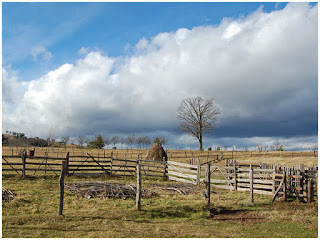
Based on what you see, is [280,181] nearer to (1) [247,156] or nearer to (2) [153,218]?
(2) [153,218]

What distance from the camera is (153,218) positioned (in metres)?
10.6

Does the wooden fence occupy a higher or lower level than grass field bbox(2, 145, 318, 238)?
higher

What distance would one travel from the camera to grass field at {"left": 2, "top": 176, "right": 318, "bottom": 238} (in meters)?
8.59

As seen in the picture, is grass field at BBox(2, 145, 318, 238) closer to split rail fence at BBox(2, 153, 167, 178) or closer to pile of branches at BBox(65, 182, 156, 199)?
pile of branches at BBox(65, 182, 156, 199)

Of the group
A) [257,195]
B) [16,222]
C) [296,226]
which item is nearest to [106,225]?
[16,222]

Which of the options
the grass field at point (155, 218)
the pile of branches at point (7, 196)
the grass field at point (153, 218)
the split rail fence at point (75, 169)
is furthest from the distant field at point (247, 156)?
the pile of branches at point (7, 196)

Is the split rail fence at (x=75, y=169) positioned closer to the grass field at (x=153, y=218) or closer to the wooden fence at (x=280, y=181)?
the grass field at (x=153, y=218)

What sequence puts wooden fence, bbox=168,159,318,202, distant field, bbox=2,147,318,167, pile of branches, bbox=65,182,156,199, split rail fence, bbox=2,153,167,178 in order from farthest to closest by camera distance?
distant field, bbox=2,147,318,167 < split rail fence, bbox=2,153,167,178 < wooden fence, bbox=168,159,318,202 < pile of branches, bbox=65,182,156,199

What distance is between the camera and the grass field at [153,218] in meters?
8.59

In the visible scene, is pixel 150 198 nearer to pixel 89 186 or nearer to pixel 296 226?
pixel 89 186

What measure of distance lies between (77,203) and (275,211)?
899cm

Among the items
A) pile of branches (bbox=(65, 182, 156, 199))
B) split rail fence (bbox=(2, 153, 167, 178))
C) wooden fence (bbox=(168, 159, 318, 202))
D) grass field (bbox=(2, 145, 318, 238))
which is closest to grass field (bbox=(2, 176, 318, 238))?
grass field (bbox=(2, 145, 318, 238))

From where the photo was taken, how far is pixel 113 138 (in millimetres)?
96250

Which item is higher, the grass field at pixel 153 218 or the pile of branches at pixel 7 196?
the pile of branches at pixel 7 196
